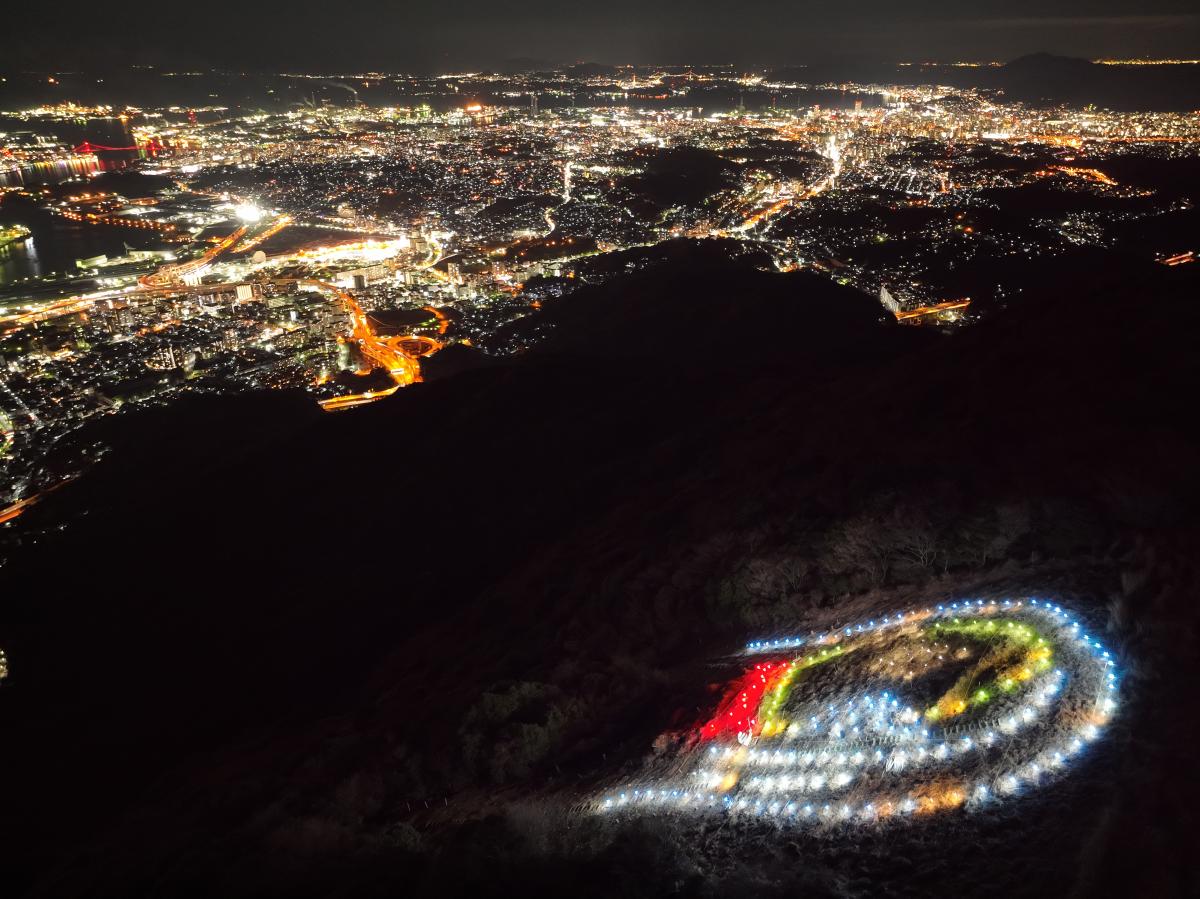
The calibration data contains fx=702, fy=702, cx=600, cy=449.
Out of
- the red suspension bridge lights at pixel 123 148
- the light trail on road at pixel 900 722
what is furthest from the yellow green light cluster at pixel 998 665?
the red suspension bridge lights at pixel 123 148

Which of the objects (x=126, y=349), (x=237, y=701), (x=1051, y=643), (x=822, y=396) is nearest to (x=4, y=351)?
(x=126, y=349)

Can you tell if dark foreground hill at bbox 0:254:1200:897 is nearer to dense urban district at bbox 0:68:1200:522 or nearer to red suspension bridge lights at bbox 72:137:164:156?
dense urban district at bbox 0:68:1200:522

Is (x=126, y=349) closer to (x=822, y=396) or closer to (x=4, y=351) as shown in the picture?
(x=4, y=351)

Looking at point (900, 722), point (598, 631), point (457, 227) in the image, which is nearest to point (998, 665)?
point (900, 722)

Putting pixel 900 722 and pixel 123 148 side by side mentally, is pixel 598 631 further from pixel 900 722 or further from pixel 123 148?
pixel 123 148

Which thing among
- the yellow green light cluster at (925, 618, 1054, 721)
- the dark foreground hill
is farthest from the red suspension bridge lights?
the yellow green light cluster at (925, 618, 1054, 721)

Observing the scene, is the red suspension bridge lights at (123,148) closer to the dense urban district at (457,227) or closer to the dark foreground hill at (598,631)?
the dense urban district at (457,227)
